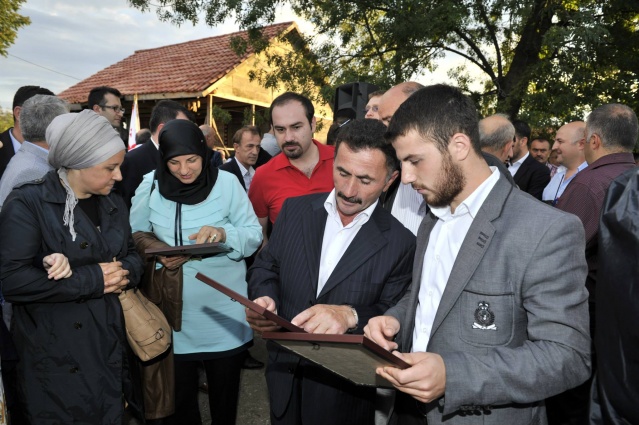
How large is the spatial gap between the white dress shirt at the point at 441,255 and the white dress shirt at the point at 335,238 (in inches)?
22.3

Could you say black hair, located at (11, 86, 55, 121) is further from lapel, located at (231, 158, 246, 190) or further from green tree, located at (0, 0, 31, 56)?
green tree, located at (0, 0, 31, 56)

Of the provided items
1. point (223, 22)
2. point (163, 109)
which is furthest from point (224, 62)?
point (163, 109)

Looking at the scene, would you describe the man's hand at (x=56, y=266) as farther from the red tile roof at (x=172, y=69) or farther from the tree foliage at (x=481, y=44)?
the red tile roof at (x=172, y=69)

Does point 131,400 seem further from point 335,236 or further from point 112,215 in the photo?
point 335,236

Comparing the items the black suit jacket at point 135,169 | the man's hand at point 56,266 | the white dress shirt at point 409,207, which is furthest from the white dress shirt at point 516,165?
the man's hand at point 56,266

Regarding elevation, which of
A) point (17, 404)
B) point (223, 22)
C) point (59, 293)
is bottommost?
point (17, 404)

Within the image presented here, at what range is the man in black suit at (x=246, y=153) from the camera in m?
6.50

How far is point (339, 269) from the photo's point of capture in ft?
7.41

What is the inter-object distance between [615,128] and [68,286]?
12.7 feet

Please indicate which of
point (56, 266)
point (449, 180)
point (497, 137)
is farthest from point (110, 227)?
point (497, 137)

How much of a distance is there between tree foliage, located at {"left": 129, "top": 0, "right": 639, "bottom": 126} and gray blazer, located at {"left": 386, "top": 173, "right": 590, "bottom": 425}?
8.29 meters

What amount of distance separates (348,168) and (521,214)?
964mm

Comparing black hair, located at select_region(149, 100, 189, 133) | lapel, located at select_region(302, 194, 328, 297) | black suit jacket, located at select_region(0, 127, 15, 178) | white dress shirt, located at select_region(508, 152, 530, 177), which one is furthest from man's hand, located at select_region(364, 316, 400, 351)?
white dress shirt, located at select_region(508, 152, 530, 177)

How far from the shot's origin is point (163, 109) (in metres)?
5.00
